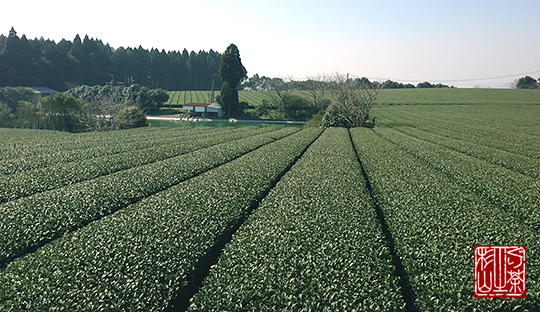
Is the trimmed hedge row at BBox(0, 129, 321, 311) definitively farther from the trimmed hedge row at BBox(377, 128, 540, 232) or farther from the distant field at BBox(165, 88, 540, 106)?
the distant field at BBox(165, 88, 540, 106)

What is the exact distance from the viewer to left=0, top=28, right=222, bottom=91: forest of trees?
85.7 meters

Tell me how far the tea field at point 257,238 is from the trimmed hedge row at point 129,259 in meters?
0.03

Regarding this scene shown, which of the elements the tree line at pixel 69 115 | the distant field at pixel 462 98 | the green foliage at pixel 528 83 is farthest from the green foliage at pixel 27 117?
the green foliage at pixel 528 83

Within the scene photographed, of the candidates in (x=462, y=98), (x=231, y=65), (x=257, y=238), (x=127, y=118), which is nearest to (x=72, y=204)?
(x=257, y=238)

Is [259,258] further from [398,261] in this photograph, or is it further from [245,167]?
[245,167]

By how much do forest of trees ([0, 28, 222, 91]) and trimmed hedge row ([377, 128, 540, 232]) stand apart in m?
71.0

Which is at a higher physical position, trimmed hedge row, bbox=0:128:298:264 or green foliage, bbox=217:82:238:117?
green foliage, bbox=217:82:238:117

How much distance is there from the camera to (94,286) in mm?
5422

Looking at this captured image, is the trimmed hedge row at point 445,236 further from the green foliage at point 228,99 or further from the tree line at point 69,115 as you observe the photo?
the green foliage at point 228,99

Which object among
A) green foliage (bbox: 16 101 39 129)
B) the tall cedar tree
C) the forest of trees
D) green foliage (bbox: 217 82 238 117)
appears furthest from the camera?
the forest of trees

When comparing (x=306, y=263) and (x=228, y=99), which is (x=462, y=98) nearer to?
(x=228, y=99)

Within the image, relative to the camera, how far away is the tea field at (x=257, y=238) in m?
5.16

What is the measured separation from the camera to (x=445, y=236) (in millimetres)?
7152

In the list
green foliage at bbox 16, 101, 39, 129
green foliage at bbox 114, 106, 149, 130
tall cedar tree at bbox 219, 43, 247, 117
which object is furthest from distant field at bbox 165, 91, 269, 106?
green foliage at bbox 16, 101, 39, 129
